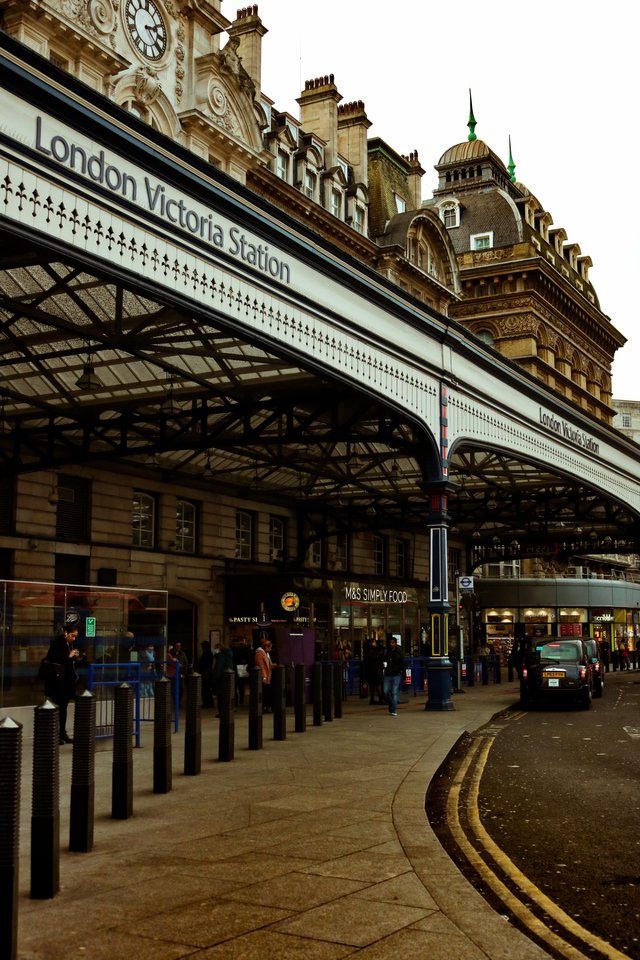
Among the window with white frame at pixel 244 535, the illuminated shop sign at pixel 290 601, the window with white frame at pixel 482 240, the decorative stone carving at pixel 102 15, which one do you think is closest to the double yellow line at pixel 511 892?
the illuminated shop sign at pixel 290 601

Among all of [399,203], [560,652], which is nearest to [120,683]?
[560,652]

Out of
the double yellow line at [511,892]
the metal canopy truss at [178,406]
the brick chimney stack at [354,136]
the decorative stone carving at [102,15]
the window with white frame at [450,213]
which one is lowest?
the double yellow line at [511,892]

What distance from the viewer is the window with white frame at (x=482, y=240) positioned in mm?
64188

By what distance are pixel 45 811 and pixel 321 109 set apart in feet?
136

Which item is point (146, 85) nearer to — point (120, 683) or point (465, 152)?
point (120, 683)

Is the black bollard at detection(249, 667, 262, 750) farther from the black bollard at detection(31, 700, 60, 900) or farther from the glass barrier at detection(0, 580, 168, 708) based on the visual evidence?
the black bollard at detection(31, 700, 60, 900)

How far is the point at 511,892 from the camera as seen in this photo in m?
6.77

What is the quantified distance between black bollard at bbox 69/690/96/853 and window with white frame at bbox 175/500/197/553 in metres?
23.7

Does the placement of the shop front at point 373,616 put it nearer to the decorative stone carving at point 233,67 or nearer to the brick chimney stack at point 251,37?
the decorative stone carving at point 233,67

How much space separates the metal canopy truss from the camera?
16.4 m

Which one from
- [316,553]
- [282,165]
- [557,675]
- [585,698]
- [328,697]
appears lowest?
[585,698]

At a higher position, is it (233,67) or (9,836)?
(233,67)

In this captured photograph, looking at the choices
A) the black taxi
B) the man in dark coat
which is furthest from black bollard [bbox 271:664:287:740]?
the black taxi

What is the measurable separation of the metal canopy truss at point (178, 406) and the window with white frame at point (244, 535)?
1.08 meters
